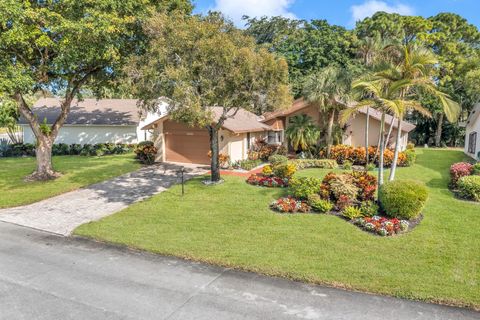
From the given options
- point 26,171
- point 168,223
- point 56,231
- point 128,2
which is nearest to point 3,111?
point 26,171

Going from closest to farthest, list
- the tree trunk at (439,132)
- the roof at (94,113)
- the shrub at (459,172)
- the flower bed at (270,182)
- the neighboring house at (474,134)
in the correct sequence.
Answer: the shrub at (459,172)
the flower bed at (270,182)
the neighboring house at (474,134)
the roof at (94,113)
the tree trunk at (439,132)

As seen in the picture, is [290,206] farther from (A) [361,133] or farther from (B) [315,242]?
(A) [361,133]

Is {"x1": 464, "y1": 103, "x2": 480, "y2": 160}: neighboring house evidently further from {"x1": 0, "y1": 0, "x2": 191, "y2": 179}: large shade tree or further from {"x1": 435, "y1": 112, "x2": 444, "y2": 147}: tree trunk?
{"x1": 0, "y1": 0, "x2": 191, "y2": 179}: large shade tree

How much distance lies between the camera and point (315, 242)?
1013 cm

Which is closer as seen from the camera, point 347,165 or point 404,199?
point 404,199

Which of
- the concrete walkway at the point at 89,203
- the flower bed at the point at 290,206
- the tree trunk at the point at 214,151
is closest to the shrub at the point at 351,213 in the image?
the flower bed at the point at 290,206

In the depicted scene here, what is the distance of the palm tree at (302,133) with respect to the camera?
24.2 metres

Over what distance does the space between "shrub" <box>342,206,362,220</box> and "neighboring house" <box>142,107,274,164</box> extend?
38.6ft

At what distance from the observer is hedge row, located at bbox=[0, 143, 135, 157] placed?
3073 cm

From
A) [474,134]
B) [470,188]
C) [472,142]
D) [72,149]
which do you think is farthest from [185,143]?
[472,142]

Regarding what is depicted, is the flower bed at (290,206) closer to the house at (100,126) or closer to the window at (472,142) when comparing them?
the window at (472,142)

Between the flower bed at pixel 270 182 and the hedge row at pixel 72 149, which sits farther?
the hedge row at pixel 72 149

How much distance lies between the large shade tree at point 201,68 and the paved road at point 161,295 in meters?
7.09

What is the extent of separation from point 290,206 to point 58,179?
45.4 feet
